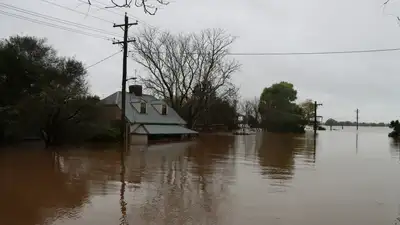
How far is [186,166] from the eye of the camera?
19141 mm

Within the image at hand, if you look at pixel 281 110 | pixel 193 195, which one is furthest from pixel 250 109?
pixel 193 195

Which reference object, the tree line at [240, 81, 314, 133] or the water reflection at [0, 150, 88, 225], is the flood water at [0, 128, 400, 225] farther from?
the tree line at [240, 81, 314, 133]

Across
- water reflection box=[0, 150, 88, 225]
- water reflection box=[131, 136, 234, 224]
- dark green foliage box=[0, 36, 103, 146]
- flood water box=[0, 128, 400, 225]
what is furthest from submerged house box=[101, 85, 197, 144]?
water reflection box=[131, 136, 234, 224]

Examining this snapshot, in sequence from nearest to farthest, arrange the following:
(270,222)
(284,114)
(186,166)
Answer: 1. (270,222)
2. (186,166)
3. (284,114)

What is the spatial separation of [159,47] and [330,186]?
1576 inches

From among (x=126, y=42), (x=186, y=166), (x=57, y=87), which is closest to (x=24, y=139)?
(x=57, y=87)

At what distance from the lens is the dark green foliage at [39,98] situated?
27625 millimetres

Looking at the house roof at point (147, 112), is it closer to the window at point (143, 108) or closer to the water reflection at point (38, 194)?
the window at point (143, 108)

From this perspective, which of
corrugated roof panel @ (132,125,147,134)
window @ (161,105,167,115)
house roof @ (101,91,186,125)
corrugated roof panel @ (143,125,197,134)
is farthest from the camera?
window @ (161,105,167,115)

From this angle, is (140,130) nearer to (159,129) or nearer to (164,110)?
(159,129)

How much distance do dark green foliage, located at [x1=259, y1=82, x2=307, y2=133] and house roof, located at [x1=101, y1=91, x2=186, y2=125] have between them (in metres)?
38.3

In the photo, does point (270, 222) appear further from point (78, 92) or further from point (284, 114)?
point (284, 114)

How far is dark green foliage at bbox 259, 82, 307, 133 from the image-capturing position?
82.1m

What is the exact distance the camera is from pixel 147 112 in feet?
145
